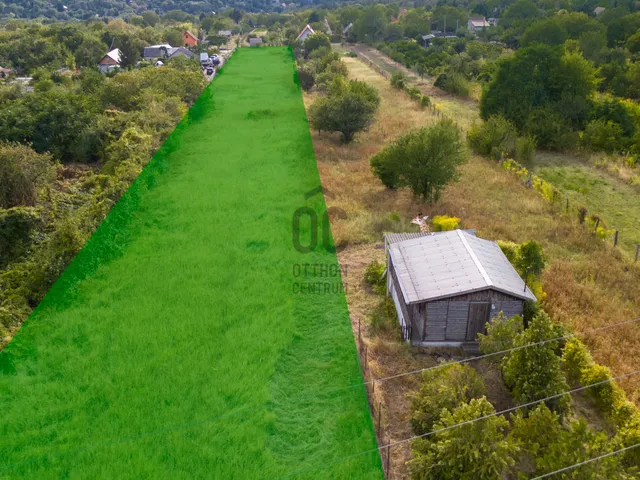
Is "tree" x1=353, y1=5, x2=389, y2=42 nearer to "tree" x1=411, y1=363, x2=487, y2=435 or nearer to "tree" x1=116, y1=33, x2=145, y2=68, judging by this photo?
"tree" x1=116, y1=33, x2=145, y2=68

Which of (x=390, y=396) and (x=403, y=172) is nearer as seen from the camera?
(x=390, y=396)

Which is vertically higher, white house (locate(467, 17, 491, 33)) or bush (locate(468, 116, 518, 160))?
bush (locate(468, 116, 518, 160))

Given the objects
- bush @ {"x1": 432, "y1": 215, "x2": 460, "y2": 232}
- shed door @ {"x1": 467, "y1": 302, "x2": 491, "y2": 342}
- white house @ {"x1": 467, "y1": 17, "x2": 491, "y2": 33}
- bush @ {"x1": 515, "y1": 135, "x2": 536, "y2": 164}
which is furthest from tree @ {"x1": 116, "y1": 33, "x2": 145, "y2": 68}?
shed door @ {"x1": 467, "y1": 302, "x2": 491, "y2": 342}

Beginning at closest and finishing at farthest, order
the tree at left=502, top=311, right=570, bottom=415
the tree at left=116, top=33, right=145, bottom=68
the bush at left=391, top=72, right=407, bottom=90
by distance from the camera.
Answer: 1. the tree at left=502, top=311, right=570, bottom=415
2. the bush at left=391, top=72, right=407, bottom=90
3. the tree at left=116, top=33, right=145, bottom=68

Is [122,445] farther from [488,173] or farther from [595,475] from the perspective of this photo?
[488,173]

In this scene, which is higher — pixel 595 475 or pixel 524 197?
pixel 595 475

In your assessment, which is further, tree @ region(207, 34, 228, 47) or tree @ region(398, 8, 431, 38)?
tree @ region(207, 34, 228, 47)

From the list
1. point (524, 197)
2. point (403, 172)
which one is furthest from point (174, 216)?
point (524, 197)
